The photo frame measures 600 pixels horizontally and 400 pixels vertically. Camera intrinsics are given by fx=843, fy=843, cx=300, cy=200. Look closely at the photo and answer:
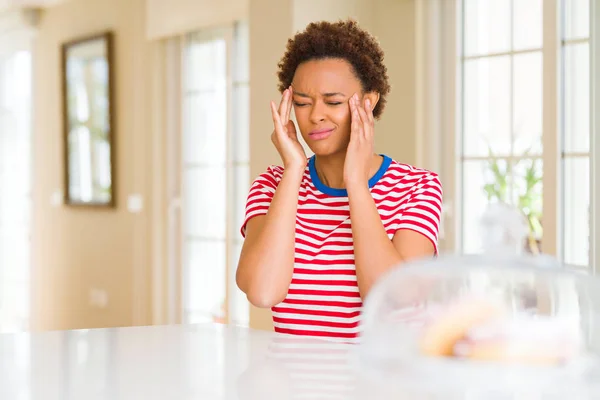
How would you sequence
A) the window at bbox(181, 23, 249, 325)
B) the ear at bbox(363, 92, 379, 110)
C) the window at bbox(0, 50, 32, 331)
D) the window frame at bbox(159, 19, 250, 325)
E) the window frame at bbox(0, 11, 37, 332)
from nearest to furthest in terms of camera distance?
the ear at bbox(363, 92, 379, 110), the window at bbox(181, 23, 249, 325), the window frame at bbox(159, 19, 250, 325), the window frame at bbox(0, 11, 37, 332), the window at bbox(0, 50, 32, 331)

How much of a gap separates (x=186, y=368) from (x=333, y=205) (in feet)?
1.87

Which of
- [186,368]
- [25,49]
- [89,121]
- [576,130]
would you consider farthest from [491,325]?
[25,49]

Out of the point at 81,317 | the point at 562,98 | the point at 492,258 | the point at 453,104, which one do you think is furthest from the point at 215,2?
the point at 492,258

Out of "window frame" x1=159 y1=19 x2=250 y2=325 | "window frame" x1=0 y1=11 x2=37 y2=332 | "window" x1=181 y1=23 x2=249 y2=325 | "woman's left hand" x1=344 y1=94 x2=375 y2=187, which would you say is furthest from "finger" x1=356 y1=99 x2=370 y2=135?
"window frame" x1=0 y1=11 x2=37 y2=332

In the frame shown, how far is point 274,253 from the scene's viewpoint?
1541 mm

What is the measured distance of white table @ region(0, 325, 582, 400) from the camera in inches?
39.5

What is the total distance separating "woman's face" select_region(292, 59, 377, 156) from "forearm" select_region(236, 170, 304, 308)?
8 cm

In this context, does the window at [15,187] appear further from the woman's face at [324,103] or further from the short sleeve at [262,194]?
the woman's face at [324,103]

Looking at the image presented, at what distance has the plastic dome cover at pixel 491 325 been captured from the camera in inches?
27.7

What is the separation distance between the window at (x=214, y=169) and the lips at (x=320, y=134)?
3.08 m

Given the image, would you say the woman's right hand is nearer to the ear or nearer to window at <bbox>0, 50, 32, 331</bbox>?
the ear

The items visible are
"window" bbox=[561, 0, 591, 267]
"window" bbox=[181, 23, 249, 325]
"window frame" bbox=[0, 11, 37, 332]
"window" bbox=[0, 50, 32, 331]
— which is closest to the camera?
"window" bbox=[561, 0, 591, 267]

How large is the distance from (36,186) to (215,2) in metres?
2.84

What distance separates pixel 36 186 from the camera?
668 cm
